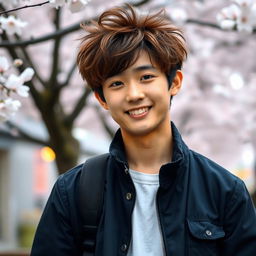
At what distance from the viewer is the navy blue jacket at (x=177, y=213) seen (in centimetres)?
231

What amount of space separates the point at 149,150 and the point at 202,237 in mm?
391

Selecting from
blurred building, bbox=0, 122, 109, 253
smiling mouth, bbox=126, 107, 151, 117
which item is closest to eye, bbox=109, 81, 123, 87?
smiling mouth, bbox=126, 107, 151, 117

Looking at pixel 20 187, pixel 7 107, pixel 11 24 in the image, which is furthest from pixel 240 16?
pixel 20 187

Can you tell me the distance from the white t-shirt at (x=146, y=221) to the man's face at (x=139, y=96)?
18 centimetres

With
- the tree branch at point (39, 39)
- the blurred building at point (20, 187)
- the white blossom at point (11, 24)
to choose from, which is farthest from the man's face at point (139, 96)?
the blurred building at point (20, 187)

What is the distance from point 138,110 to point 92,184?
33 centimetres

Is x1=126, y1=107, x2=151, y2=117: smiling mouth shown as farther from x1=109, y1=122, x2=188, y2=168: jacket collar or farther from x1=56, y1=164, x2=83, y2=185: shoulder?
x1=56, y1=164, x2=83, y2=185: shoulder

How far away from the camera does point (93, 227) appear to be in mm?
2375

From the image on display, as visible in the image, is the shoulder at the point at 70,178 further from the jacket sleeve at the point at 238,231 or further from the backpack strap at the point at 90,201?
the jacket sleeve at the point at 238,231

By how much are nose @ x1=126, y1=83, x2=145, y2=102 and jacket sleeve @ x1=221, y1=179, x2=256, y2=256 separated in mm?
493

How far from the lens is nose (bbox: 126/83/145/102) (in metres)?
2.34

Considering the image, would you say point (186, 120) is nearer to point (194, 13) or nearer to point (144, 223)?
point (194, 13)

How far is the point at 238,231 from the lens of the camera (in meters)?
2.34

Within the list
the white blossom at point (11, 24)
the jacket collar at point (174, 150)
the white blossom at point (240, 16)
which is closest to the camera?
the jacket collar at point (174, 150)
